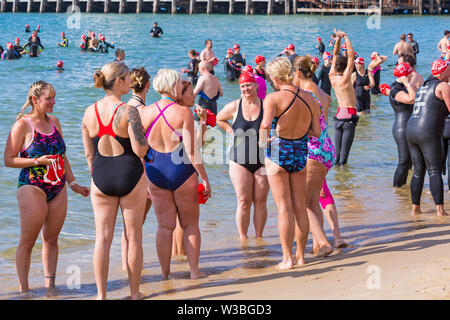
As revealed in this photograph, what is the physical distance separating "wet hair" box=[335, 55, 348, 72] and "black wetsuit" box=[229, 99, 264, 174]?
10.8 feet

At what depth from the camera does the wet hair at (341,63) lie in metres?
9.39

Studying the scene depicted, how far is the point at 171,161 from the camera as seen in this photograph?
5.37 meters

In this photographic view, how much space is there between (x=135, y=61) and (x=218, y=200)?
1029 inches

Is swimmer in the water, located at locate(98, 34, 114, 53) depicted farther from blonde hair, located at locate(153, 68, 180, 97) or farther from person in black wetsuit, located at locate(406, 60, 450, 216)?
blonde hair, located at locate(153, 68, 180, 97)

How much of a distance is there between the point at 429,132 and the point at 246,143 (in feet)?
7.02

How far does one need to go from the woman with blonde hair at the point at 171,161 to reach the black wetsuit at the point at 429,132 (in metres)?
2.94

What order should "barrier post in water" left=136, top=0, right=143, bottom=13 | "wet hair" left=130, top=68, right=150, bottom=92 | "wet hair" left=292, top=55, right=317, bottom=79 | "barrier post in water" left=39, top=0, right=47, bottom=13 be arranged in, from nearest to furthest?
"wet hair" left=130, top=68, right=150, bottom=92
"wet hair" left=292, top=55, right=317, bottom=79
"barrier post in water" left=136, top=0, right=143, bottom=13
"barrier post in water" left=39, top=0, right=47, bottom=13

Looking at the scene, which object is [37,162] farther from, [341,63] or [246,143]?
[341,63]

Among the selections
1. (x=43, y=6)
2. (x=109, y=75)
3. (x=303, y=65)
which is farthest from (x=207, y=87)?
(x=43, y=6)

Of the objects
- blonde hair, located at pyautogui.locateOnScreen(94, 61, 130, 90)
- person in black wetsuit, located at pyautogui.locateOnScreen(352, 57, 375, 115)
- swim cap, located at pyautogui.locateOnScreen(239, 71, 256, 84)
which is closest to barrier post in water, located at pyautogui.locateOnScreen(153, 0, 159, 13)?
person in black wetsuit, located at pyautogui.locateOnScreen(352, 57, 375, 115)

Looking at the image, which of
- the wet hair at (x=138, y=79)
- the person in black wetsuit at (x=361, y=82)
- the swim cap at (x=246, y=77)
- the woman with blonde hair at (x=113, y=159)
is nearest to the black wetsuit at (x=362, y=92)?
the person in black wetsuit at (x=361, y=82)

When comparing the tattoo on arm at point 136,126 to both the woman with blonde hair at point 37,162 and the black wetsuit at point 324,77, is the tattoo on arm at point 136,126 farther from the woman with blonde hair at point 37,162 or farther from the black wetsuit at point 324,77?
the black wetsuit at point 324,77

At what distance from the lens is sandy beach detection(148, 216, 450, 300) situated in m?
4.60
